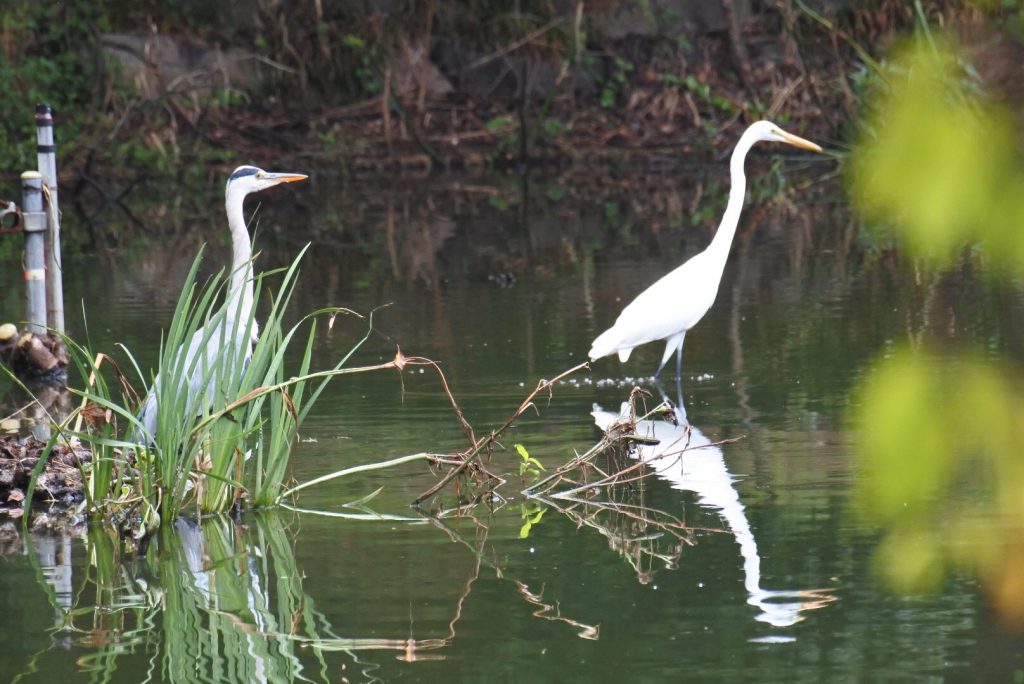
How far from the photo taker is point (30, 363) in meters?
8.84

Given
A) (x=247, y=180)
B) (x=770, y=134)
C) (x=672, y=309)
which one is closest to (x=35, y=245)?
(x=247, y=180)

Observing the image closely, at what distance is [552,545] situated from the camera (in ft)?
17.8

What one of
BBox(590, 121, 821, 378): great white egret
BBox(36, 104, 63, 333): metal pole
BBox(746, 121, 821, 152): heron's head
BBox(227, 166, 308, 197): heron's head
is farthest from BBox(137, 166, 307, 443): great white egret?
BBox(746, 121, 821, 152): heron's head

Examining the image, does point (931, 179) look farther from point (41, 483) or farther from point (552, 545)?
point (41, 483)

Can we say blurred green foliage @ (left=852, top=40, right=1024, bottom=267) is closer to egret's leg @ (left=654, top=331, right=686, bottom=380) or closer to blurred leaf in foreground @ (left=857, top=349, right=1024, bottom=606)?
blurred leaf in foreground @ (left=857, top=349, right=1024, bottom=606)

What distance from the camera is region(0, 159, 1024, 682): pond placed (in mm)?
4246

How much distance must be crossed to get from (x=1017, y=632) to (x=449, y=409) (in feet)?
13.2

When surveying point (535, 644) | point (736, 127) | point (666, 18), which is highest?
point (666, 18)

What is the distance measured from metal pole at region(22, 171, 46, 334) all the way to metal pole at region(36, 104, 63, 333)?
2.3 inches

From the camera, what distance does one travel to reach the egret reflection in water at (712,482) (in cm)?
460

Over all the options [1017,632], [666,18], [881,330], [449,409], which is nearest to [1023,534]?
[1017,632]

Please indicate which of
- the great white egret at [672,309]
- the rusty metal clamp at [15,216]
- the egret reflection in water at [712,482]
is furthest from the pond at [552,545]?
the rusty metal clamp at [15,216]

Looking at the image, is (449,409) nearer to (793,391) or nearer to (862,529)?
(793,391)

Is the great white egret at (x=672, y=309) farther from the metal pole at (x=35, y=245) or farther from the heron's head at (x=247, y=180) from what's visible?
the metal pole at (x=35, y=245)
